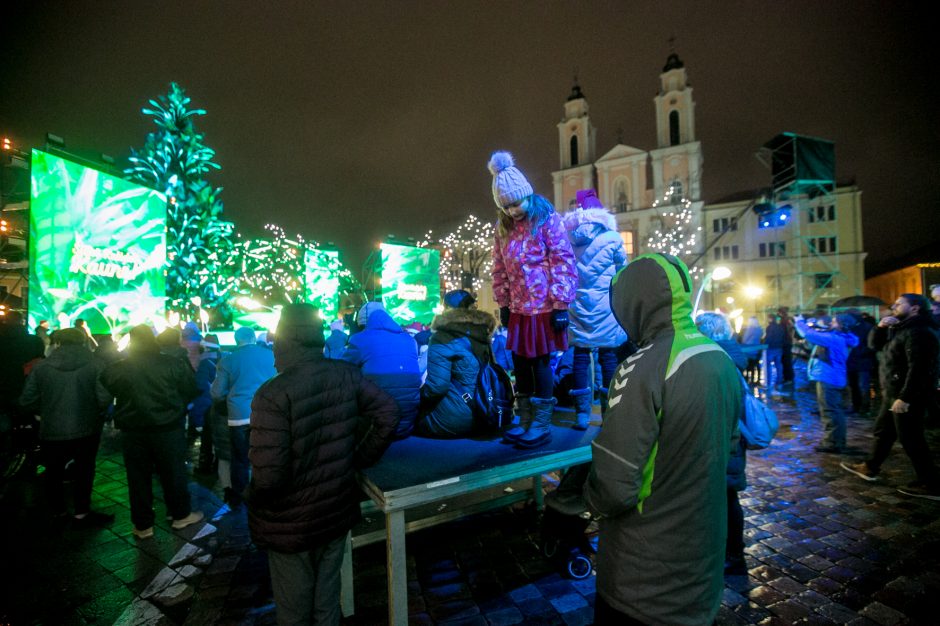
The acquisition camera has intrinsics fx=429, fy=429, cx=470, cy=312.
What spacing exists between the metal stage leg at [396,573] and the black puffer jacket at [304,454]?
0.36 metres

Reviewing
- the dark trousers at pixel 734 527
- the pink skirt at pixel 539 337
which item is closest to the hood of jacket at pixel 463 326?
the pink skirt at pixel 539 337

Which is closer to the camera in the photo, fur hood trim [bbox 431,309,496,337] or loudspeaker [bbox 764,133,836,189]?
fur hood trim [bbox 431,309,496,337]

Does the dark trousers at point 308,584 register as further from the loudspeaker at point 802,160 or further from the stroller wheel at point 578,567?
the loudspeaker at point 802,160

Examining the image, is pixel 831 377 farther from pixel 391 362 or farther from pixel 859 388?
pixel 391 362

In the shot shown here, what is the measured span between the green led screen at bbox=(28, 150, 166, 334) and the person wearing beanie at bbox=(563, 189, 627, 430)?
10.6 meters

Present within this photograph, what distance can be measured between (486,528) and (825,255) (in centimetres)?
5458

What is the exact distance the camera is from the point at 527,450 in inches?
128

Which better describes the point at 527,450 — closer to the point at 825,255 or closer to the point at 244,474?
the point at 244,474

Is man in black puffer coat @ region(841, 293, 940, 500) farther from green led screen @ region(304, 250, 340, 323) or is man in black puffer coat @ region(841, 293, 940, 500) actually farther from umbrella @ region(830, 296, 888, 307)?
green led screen @ region(304, 250, 340, 323)

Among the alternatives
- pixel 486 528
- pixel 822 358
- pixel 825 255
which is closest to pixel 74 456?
pixel 486 528

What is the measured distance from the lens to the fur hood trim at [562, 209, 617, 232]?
13.8 feet

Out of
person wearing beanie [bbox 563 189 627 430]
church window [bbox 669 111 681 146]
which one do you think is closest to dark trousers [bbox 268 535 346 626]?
person wearing beanie [bbox 563 189 627 430]

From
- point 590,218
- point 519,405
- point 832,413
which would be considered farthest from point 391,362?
point 832,413

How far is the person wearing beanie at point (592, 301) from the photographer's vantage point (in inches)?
158
